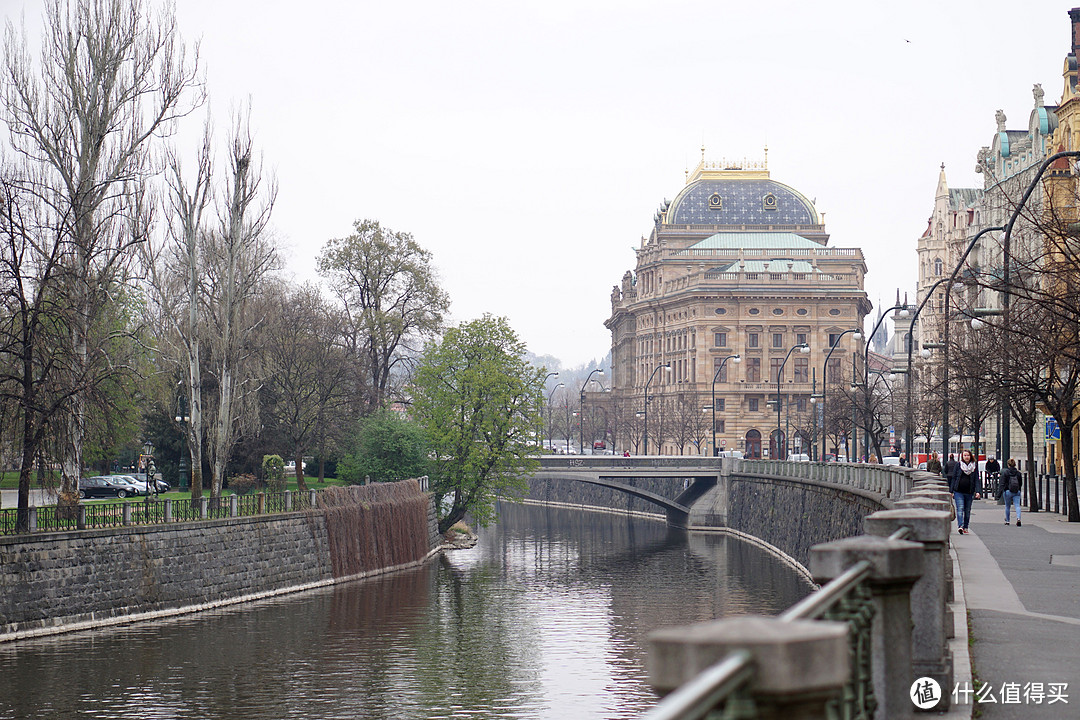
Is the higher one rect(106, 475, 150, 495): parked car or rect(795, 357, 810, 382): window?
rect(795, 357, 810, 382): window

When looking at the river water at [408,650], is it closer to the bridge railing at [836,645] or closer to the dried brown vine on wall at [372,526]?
the dried brown vine on wall at [372,526]

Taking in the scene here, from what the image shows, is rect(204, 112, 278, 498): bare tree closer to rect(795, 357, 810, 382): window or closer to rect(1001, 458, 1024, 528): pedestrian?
rect(1001, 458, 1024, 528): pedestrian

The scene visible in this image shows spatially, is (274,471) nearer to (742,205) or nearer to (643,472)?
(643,472)

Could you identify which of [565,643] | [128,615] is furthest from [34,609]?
[565,643]

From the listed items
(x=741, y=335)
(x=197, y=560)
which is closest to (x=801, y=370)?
(x=741, y=335)

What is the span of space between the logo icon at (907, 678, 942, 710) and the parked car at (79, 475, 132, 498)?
63.5 m

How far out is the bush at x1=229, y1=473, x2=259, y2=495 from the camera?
214 ft

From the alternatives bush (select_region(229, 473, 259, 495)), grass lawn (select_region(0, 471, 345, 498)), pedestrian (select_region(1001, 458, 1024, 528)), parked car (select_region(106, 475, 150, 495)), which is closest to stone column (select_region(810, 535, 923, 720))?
pedestrian (select_region(1001, 458, 1024, 528))

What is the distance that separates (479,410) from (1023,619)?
56.1 meters

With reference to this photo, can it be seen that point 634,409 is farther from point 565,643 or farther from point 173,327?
point 565,643

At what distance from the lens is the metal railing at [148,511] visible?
39000 mm

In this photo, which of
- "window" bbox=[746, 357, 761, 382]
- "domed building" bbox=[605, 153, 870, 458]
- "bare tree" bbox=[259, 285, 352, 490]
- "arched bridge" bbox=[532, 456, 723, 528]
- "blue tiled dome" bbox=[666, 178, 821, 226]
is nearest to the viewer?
"bare tree" bbox=[259, 285, 352, 490]

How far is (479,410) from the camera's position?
7162 cm

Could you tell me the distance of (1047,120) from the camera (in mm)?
81250
